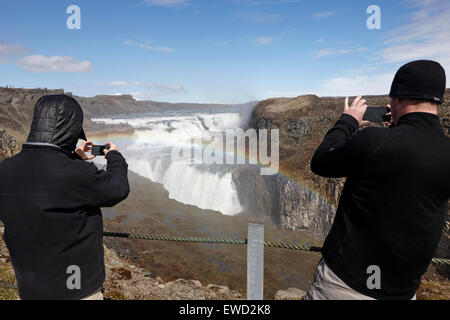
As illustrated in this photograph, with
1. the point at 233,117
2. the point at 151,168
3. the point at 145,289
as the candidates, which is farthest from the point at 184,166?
the point at 233,117

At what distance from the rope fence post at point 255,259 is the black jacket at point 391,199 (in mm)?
880

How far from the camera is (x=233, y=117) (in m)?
61.5

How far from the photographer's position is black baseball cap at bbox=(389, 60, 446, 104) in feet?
6.49

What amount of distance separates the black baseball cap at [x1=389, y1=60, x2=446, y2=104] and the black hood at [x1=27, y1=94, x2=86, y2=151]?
91.9 inches

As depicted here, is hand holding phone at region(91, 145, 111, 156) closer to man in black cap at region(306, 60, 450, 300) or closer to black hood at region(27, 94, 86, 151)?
black hood at region(27, 94, 86, 151)

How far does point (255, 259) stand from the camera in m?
3.02

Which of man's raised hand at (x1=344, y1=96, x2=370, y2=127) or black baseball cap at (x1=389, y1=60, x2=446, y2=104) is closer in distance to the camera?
black baseball cap at (x1=389, y1=60, x2=446, y2=104)

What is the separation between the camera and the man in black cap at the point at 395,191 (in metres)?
1.89

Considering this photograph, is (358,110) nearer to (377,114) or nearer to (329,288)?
(377,114)
